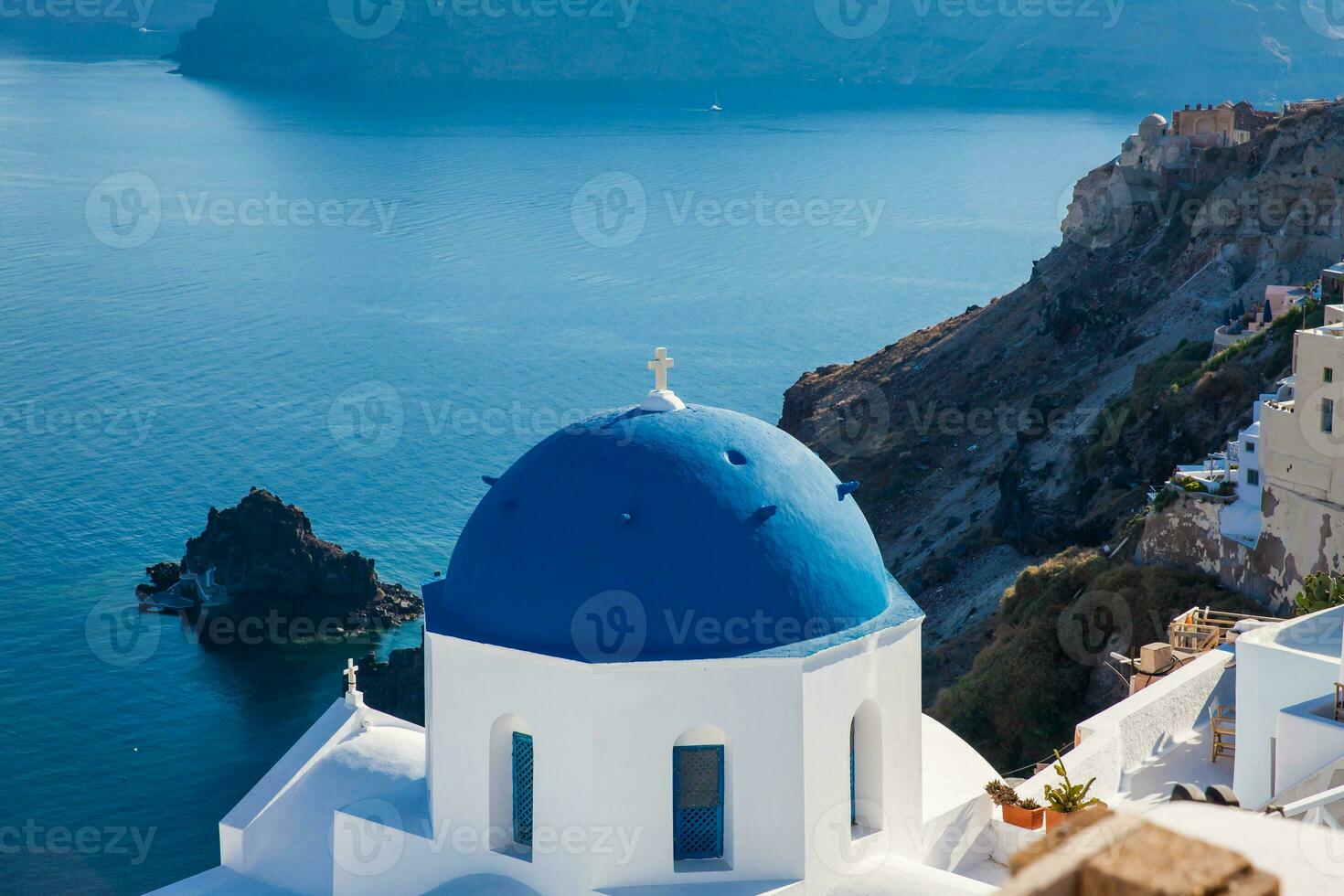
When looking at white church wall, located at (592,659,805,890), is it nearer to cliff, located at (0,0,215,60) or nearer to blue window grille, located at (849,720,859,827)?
blue window grille, located at (849,720,859,827)

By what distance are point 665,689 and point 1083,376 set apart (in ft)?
144

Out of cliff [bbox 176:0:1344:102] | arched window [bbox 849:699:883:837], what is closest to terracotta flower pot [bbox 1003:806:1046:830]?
arched window [bbox 849:699:883:837]

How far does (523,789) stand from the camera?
1237 cm

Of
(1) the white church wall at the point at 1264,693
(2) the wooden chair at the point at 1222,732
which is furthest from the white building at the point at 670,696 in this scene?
(2) the wooden chair at the point at 1222,732

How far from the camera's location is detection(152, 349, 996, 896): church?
464 inches

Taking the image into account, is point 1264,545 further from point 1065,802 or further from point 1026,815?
point 1026,815

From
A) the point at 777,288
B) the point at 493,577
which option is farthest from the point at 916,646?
the point at 777,288

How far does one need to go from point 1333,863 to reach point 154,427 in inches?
2458

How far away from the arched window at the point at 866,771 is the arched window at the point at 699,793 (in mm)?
1165

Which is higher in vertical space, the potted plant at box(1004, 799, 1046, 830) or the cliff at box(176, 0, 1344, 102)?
the cliff at box(176, 0, 1344, 102)

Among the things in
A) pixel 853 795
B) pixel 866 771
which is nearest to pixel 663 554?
pixel 866 771

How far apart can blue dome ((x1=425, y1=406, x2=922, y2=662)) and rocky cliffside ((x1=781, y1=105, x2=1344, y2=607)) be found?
26681 millimetres

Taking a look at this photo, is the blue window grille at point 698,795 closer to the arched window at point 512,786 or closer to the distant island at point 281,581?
the arched window at point 512,786

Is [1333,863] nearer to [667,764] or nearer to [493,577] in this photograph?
[667,764]
